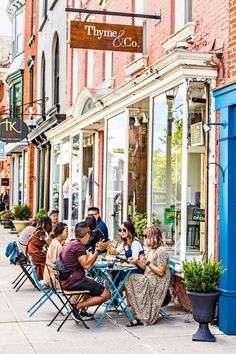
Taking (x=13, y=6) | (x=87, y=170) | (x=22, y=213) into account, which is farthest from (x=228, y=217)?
(x=13, y=6)

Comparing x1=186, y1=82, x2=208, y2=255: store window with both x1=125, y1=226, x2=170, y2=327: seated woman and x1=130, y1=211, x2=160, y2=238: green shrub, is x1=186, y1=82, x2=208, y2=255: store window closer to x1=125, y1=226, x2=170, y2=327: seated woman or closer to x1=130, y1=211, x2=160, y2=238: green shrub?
x1=125, y1=226, x2=170, y2=327: seated woman

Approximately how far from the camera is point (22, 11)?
3025cm

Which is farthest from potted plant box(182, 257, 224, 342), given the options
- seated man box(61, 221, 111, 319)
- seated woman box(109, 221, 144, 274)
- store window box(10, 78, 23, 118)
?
Result: store window box(10, 78, 23, 118)

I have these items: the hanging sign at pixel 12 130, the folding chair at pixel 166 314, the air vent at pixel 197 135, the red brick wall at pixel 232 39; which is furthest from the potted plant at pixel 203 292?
the hanging sign at pixel 12 130

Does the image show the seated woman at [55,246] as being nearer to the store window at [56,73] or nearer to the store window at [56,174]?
the store window at [56,174]

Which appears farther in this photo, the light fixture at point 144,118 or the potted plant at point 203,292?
the light fixture at point 144,118

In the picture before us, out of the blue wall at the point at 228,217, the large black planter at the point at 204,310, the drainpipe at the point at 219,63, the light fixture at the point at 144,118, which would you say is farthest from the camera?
the light fixture at the point at 144,118

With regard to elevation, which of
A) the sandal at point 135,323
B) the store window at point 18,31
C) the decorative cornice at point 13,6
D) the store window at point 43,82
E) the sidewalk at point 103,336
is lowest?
the sidewalk at point 103,336

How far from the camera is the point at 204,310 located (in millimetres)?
7516

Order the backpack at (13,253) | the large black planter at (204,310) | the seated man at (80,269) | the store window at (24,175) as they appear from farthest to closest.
A: the store window at (24,175), the backpack at (13,253), the seated man at (80,269), the large black planter at (204,310)

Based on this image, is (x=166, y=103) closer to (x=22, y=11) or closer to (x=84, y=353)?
(x=84, y=353)

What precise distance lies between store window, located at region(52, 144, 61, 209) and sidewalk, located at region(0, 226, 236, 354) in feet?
30.2

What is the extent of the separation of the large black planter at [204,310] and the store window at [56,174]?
37.5ft

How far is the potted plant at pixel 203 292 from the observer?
296 inches
